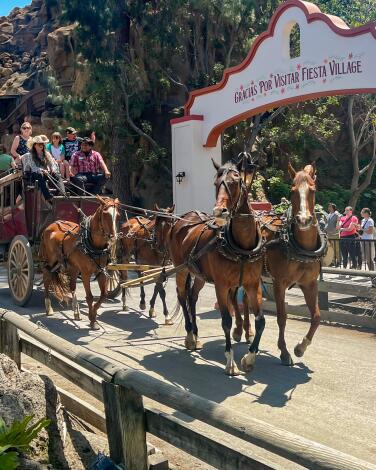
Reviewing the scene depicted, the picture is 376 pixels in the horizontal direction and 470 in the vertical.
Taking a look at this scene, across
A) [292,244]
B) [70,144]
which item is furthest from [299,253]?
[70,144]

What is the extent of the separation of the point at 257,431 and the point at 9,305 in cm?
937

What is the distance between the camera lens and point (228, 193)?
6031 millimetres

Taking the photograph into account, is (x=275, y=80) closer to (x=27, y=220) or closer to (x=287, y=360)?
(x=27, y=220)

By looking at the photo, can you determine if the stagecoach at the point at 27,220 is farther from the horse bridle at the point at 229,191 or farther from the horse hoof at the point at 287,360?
the horse hoof at the point at 287,360

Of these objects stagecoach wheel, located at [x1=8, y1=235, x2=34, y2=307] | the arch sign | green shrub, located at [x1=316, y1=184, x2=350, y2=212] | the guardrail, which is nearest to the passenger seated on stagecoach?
stagecoach wheel, located at [x1=8, y1=235, x2=34, y2=307]

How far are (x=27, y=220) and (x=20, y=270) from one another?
39.2 inches

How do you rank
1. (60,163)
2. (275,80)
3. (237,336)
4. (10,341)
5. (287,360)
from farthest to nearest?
(275,80) → (60,163) → (237,336) → (287,360) → (10,341)

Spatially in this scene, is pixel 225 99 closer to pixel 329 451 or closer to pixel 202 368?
pixel 202 368

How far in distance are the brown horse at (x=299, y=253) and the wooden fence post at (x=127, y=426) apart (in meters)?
3.38

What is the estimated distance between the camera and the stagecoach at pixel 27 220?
10609 millimetres

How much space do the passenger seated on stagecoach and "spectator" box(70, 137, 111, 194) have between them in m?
0.49

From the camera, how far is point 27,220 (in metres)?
11.1

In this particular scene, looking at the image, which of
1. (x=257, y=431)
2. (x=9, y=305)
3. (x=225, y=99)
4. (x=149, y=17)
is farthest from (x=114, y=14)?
(x=257, y=431)

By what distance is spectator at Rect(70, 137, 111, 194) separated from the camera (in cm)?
1102
